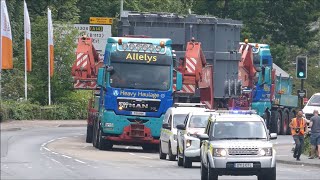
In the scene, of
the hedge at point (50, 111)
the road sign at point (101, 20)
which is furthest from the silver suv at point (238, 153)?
the road sign at point (101, 20)

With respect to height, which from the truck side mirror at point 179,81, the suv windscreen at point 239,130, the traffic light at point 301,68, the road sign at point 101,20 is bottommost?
the suv windscreen at point 239,130

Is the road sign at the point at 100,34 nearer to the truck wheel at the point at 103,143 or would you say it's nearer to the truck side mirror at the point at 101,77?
the truck wheel at the point at 103,143

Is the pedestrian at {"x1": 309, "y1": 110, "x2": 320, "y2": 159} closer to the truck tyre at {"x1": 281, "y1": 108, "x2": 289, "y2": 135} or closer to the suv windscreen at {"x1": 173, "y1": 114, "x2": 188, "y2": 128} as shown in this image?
the suv windscreen at {"x1": 173, "y1": 114, "x2": 188, "y2": 128}

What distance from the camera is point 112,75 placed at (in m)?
37.0

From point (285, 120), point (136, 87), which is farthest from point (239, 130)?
point (285, 120)

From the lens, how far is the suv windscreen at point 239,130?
24.4 meters

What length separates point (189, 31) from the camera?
135 ft

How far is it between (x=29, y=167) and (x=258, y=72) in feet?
76.0

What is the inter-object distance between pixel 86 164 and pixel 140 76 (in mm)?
7508

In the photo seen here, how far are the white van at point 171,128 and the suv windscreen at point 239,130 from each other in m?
7.96

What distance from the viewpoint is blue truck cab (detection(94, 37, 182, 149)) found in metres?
37.0

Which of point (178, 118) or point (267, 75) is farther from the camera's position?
point (267, 75)

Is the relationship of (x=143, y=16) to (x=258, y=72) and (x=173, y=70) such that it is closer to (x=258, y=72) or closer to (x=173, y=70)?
(x=173, y=70)

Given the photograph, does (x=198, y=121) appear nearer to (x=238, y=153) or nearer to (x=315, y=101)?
(x=238, y=153)
